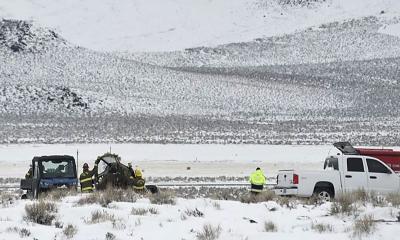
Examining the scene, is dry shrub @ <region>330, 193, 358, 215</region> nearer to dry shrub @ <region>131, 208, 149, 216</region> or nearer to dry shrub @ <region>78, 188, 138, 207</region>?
dry shrub @ <region>131, 208, 149, 216</region>

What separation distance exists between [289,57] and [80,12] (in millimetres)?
42227

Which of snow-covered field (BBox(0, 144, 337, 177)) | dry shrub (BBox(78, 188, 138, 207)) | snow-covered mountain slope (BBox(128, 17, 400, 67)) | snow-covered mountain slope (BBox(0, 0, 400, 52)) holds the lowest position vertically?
dry shrub (BBox(78, 188, 138, 207))

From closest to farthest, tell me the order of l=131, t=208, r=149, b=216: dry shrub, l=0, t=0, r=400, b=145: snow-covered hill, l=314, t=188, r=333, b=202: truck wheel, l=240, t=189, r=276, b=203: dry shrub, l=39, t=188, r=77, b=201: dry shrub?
l=131, t=208, r=149, b=216: dry shrub → l=39, t=188, r=77, b=201: dry shrub → l=240, t=189, r=276, b=203: dry shrub → l=314, t=188, r=333, b=202: truck wheel → l=0, t=0, r=400, b=145: snow-covered hill

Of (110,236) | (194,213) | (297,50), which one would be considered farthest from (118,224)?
(297,50)

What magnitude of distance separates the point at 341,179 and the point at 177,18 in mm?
117514

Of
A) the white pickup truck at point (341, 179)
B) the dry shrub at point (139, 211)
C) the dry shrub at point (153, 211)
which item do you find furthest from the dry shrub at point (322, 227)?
the white pickup truck at point (341, 179)

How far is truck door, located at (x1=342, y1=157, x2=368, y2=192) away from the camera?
800 inches

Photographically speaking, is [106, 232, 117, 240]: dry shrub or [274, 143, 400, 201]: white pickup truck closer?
[106, 232, 117, 240]: dry shrub

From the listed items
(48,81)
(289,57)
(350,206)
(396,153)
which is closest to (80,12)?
(289,57)

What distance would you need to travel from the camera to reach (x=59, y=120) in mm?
69312

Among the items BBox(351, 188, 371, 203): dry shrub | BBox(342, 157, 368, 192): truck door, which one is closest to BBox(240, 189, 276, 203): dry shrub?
BBox(351, 188, 371, 203): dry shrub

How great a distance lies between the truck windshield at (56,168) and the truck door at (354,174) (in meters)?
7.50

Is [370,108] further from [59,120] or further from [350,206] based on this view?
[350,206]

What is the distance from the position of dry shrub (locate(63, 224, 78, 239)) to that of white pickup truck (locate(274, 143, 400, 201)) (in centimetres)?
879
